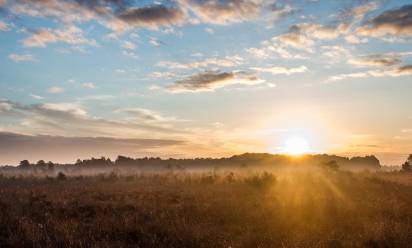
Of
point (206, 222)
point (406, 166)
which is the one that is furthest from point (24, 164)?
point (206, 222)

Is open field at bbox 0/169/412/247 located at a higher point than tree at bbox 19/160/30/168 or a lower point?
lower

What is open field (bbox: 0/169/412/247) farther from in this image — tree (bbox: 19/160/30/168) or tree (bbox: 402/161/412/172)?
tree (bbox: 19/160/30/168)

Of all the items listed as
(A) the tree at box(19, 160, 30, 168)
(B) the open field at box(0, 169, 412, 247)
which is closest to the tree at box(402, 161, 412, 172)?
(B) the open field at box(0, 169, 412, 247)

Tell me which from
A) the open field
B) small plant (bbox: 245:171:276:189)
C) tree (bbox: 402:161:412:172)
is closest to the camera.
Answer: the open field

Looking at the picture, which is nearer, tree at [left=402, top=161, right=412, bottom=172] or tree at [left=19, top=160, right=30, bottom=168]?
tree at [left=402, top=161, right=412, bottom=172]

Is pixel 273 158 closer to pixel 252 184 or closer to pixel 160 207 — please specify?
pixel 252 184

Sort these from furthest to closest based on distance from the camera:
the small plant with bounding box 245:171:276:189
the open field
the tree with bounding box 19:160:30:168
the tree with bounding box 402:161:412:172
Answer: the tree with bounding box 19:160:30:168, the tree with bounding box 402:161:412:172, the small plant with bounding box 245:171:276:189, the open field

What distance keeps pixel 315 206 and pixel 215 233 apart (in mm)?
4916

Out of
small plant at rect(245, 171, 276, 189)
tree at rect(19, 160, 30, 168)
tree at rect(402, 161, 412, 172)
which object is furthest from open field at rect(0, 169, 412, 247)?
tree at rect(19, 160, 30, 168)

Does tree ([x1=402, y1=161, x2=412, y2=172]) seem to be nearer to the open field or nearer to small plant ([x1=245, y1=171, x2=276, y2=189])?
small plant ([x1=245, y1=171, x2=276, y2=189])

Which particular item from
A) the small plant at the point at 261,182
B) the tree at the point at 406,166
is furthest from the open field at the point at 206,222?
the tree at the point at 406,166

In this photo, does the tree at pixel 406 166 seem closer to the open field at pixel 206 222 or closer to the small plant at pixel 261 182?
the small plant at pixel 261 182

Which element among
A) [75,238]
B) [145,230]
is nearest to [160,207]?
[145,230]

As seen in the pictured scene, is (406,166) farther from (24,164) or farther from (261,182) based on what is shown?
(24,164)
